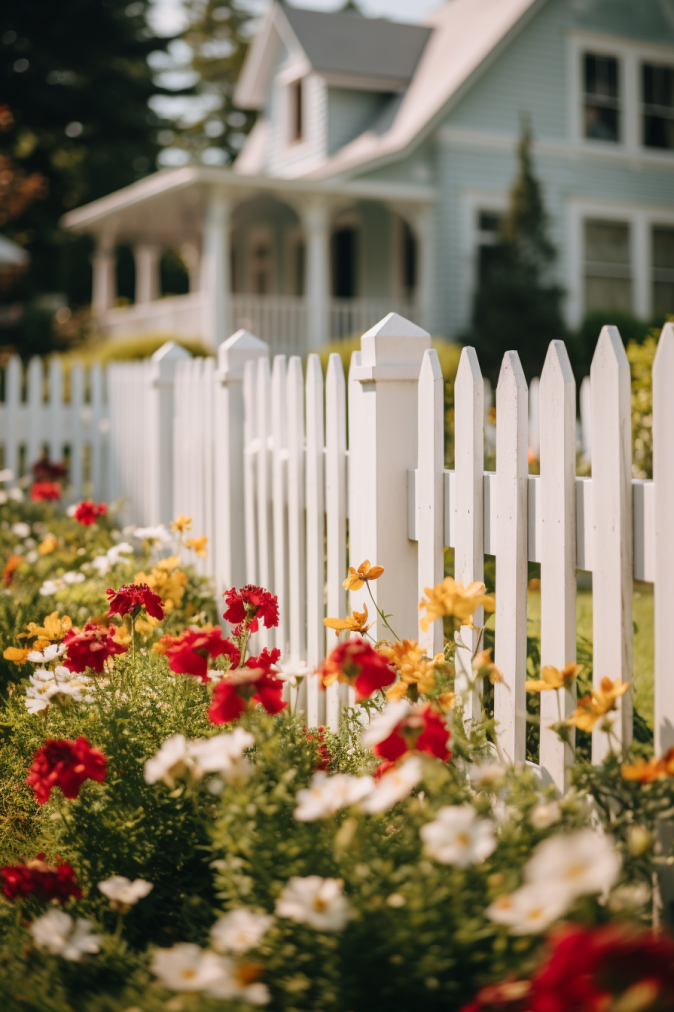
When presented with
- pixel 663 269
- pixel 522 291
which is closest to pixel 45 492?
pixel 522 291

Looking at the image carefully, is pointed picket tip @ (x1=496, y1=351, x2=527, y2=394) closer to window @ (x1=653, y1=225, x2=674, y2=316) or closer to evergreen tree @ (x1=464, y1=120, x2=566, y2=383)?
evergreen tree @ (x1=464, y1=120, x2=566, y2=383)

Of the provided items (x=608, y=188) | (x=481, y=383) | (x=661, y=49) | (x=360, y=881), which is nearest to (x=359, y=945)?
(x=360, y=881)

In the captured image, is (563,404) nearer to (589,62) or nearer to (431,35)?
(589,62)

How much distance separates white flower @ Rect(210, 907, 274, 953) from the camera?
1.48 meters

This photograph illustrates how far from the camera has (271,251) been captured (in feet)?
64.5

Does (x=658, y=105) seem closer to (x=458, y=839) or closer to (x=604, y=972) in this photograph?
(x=458, y=839)

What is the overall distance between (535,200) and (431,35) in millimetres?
5393

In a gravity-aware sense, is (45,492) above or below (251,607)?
above

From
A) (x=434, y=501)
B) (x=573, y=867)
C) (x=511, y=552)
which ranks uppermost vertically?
(x=434, y=501)

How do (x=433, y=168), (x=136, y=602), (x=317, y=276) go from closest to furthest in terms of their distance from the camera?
(x=136, y=602) → (x=317, y=276) → (x=433, y=168)

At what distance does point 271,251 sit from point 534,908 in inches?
761

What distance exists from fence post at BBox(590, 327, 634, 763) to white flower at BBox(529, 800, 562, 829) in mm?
272

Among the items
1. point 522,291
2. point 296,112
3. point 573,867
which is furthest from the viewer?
point 296,112

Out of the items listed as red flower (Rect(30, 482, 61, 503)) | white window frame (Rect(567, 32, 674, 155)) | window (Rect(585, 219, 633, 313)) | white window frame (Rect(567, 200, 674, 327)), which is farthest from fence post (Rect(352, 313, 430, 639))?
white window frame (Rect(567, 32, 674, 155))
